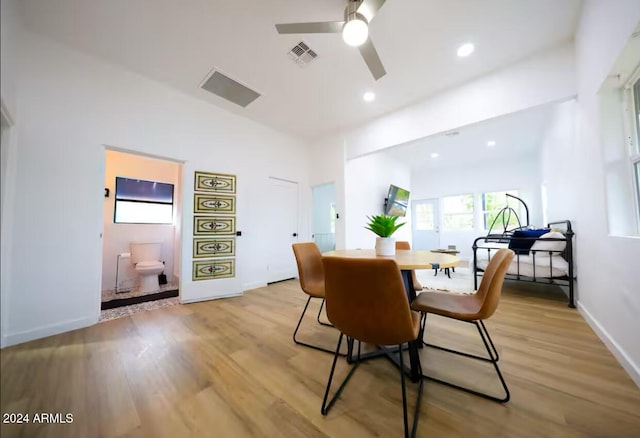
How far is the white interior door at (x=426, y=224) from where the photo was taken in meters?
7.18

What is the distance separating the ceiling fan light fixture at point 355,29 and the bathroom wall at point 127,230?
9.71 ft

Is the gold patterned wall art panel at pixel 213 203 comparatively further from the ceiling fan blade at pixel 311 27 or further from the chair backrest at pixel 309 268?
the ceiling fan blade at pixel 311 27

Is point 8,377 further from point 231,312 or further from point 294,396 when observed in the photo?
point 294,396

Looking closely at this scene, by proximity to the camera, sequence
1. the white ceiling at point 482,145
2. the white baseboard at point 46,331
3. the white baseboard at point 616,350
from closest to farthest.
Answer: the white baseboard at point 616,350 → the white baseboard at point 46,331 → the white ceiling at point 482,145

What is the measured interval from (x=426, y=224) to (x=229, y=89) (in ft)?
21.8

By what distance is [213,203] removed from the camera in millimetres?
3396

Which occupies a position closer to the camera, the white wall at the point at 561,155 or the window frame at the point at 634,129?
the window frame at the point at 634,129

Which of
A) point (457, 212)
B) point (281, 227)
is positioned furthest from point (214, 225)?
point (457, 212)

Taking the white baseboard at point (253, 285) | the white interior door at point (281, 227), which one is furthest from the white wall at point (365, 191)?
the white baseboard at point (253, 285)

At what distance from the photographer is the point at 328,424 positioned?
117 centimetres


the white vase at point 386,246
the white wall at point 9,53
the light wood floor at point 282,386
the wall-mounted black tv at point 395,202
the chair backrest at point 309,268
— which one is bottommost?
the light wood floor at point 282,386

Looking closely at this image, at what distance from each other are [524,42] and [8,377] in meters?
5.18

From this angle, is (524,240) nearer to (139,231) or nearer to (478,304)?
(478,304)

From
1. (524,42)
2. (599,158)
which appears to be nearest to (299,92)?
(524,42)
